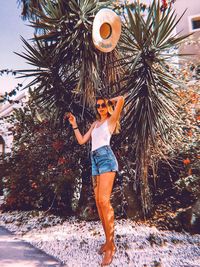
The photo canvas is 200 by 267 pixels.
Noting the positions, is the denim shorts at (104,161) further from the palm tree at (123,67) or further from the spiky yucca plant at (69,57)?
the spiky yucca plant at (69,57)

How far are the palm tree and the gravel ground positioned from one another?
831 millimetres

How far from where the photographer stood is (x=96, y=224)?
478cm

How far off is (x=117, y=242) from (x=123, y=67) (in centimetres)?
281

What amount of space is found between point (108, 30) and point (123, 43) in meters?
0.75

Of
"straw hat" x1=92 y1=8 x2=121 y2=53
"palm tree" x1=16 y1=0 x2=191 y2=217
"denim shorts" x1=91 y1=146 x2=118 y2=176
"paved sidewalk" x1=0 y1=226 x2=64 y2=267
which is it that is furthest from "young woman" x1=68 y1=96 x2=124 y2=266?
"palm tree" x1=16 y1=0 x2=191 y2=217

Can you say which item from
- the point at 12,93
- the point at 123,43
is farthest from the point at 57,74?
the point at 12,93

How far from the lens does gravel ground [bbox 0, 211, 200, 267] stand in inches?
120

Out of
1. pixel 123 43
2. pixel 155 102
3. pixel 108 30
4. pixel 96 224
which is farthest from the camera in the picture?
pixel 96 224

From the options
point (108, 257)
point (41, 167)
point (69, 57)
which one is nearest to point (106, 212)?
point (108, 257)

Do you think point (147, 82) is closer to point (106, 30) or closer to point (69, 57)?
point (106, 30)

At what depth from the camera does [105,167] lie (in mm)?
2891

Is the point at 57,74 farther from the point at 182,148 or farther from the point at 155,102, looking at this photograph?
the point at 182,148

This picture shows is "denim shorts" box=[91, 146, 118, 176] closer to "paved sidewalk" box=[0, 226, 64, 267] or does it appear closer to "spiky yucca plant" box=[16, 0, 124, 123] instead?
"paved sidewalk" box=[0, 226, 64, 267]

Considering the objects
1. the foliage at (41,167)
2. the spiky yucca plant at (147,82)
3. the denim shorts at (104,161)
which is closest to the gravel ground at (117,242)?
the foliage at (41,167)
